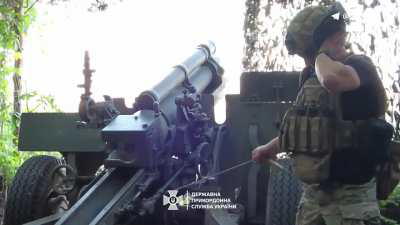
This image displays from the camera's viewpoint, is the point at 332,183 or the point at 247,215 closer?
the point at 332,183

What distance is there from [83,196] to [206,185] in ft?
4.08

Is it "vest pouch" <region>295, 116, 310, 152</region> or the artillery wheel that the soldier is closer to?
"vest pouch" <region>295, 116, 310, 152</region>

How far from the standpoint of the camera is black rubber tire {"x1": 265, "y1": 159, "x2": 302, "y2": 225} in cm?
449

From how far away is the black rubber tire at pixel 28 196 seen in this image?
5.30 m

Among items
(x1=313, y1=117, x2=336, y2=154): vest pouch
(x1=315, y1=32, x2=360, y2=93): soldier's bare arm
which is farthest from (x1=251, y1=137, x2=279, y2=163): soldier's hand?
(x1=315, y1=32, x2=360, y2=93): soldier's bare arm

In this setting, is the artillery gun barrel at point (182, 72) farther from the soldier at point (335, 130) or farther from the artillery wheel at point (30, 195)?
the soldier at point (335, 130)

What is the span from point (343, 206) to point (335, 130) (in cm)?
36

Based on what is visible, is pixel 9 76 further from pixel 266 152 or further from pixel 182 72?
pixel 266 152

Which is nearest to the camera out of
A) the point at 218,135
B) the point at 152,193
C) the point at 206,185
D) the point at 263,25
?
the point at 152,193

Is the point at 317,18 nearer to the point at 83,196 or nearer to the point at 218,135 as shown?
the point at 83,196

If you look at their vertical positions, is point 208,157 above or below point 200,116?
below

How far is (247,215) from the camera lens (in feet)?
17.8

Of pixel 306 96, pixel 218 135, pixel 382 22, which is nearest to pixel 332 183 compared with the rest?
pixel 306 96

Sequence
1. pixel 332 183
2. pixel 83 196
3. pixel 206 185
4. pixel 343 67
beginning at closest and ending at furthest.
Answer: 1. pixel 343 67
2. pixel 332 183
3. pixel 83 196
4. pixel 206 185
